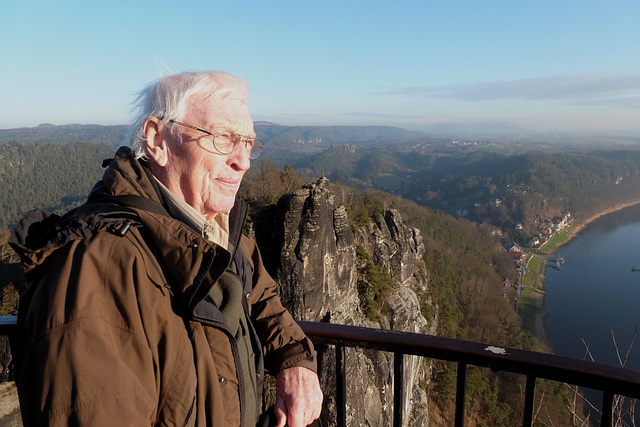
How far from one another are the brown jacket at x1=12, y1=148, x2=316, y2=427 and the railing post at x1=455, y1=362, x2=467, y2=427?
3.52ft

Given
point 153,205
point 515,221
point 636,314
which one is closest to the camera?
point 153,205

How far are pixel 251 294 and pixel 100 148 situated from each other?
81.4 meters

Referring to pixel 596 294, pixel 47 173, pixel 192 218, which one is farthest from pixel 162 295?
pixel 47 173

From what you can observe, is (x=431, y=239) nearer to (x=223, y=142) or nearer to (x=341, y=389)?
(x=341, y=389)

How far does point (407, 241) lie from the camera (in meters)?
29.9

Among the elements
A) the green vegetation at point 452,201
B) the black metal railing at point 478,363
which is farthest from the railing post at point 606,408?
the green vegetation at point 452,201

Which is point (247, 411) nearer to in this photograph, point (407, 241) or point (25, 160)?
point (407, 241)

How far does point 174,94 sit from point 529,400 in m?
2.14

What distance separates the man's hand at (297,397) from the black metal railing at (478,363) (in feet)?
0.94

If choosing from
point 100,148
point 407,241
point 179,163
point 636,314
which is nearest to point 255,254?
point 179,163

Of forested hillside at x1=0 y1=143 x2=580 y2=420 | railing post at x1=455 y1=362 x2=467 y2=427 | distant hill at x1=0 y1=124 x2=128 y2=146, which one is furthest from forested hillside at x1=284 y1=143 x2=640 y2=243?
railing post at x1=455 y1=362 x2=467 y2=427

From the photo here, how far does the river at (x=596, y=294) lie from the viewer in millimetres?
32625

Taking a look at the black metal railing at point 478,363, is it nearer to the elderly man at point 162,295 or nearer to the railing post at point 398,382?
the railing post at point 398,382

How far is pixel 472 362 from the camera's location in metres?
1.84
